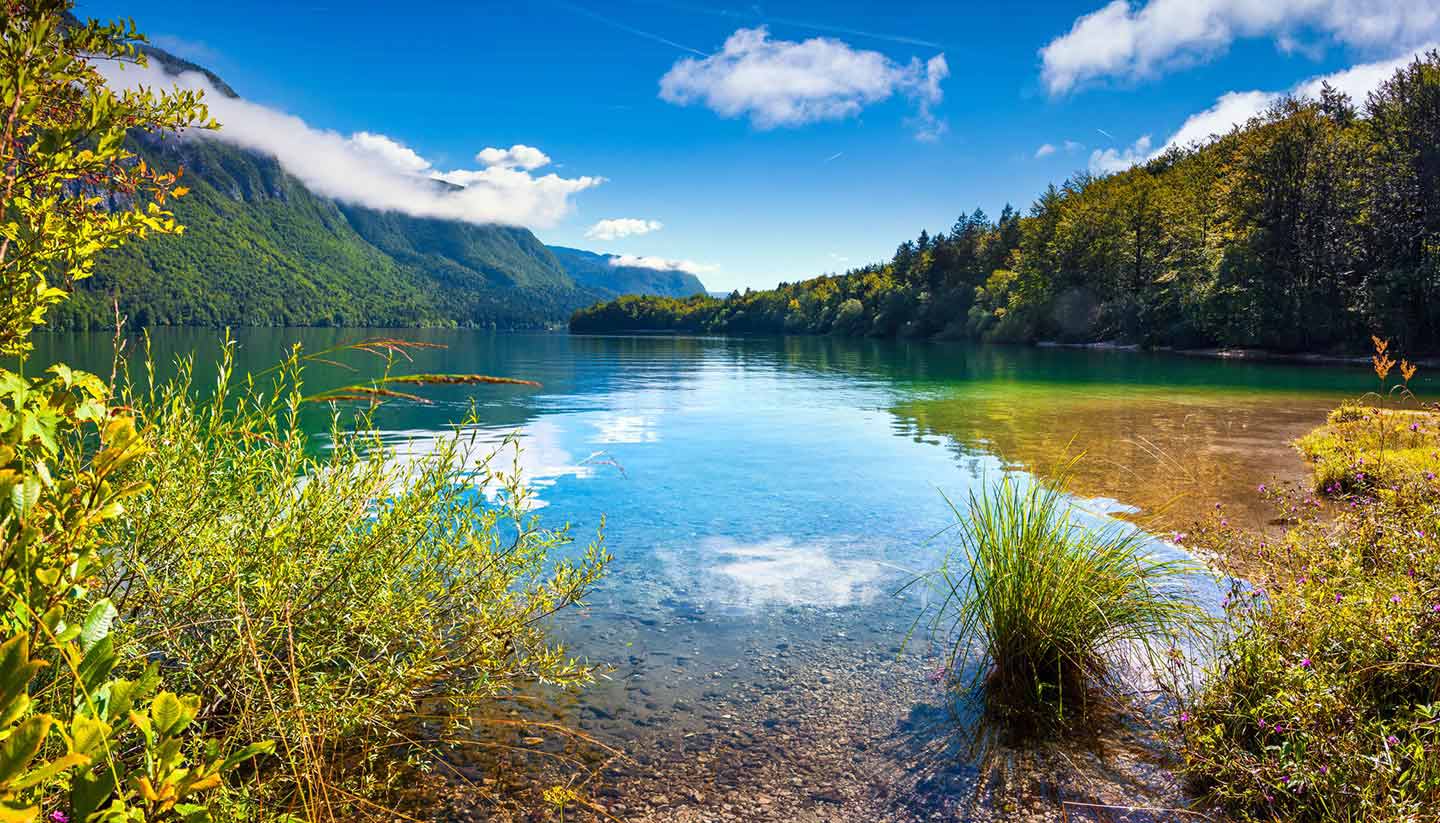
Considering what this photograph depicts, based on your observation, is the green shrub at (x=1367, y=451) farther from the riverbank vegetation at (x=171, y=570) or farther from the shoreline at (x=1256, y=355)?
the shoreline at (x=1256, y=355)

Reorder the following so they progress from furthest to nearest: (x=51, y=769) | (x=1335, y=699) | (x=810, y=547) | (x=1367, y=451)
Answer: (x=1367, y=451) → (x=810, y=547) → (x=1335, y=699) → (x=51, y=769)

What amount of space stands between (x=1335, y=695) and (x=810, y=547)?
7.24m

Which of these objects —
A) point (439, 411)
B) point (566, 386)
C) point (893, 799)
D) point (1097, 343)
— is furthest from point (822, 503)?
point (1097, 343)

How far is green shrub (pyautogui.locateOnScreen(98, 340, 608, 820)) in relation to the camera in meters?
3.96

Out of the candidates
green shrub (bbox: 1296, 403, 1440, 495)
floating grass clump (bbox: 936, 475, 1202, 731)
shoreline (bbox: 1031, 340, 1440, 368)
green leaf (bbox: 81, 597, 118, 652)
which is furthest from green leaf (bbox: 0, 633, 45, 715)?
shoreline (bbox: 1031, 340, 1440, 368)

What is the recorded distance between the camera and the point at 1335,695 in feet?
14.9

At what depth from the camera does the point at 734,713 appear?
6492 millimetres

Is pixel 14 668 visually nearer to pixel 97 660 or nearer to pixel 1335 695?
pixel 97 660

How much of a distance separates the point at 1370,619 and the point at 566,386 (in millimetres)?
39426

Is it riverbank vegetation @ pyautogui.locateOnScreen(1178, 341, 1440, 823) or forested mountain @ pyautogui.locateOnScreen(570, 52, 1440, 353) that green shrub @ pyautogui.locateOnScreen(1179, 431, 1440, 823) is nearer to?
riverbank vegetation @ pyautogui.locateOnScreen(1178, 341, 1440, 823)

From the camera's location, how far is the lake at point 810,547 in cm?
548

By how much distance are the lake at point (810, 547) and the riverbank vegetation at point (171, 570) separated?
2.98 ft

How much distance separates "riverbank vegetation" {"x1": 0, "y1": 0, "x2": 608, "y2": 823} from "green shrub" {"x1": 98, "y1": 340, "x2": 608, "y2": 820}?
2 cm

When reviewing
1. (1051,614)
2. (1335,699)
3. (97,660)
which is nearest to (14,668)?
(97,660)
